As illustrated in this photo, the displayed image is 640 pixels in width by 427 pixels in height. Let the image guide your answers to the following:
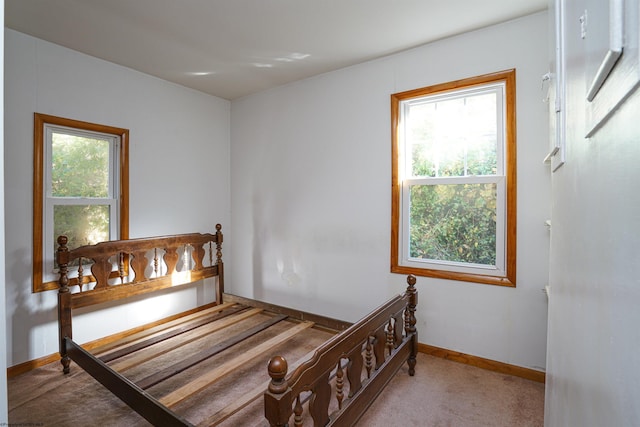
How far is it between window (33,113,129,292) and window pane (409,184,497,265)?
2879 mm

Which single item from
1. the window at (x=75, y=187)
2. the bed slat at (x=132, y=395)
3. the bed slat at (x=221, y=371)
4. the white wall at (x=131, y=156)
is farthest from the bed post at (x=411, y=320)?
the window at (x=75, y=187)

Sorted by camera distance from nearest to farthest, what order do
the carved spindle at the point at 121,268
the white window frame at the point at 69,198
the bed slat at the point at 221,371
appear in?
1. the bed slat at the point at 221,371
2. the white window frame at the point at 69,198
3. the carved spindle at the point at 121,268

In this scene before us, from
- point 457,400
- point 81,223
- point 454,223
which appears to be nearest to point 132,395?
point 81,223

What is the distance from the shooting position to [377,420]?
76.5 inches

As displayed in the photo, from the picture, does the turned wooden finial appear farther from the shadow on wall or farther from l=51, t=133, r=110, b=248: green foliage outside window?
l=51, t=133, r=110, b=248: green foliage outside window

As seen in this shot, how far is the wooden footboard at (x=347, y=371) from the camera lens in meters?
1.24

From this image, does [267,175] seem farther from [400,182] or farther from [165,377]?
[165,377]

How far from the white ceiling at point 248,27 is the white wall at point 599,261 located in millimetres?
1668

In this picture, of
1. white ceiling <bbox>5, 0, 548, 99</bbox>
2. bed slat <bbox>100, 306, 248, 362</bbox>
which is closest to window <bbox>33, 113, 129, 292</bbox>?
white ceiling <bbox>5, 0, 548, 99</bbox>

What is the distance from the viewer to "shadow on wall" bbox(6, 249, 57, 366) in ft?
8.15

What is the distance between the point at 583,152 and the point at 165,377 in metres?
2.44

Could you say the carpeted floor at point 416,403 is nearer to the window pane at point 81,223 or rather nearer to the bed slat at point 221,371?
the bed slat at point 221,371

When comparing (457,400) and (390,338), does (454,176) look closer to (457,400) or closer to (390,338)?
(390,338)

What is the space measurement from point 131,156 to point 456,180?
3.18 m
